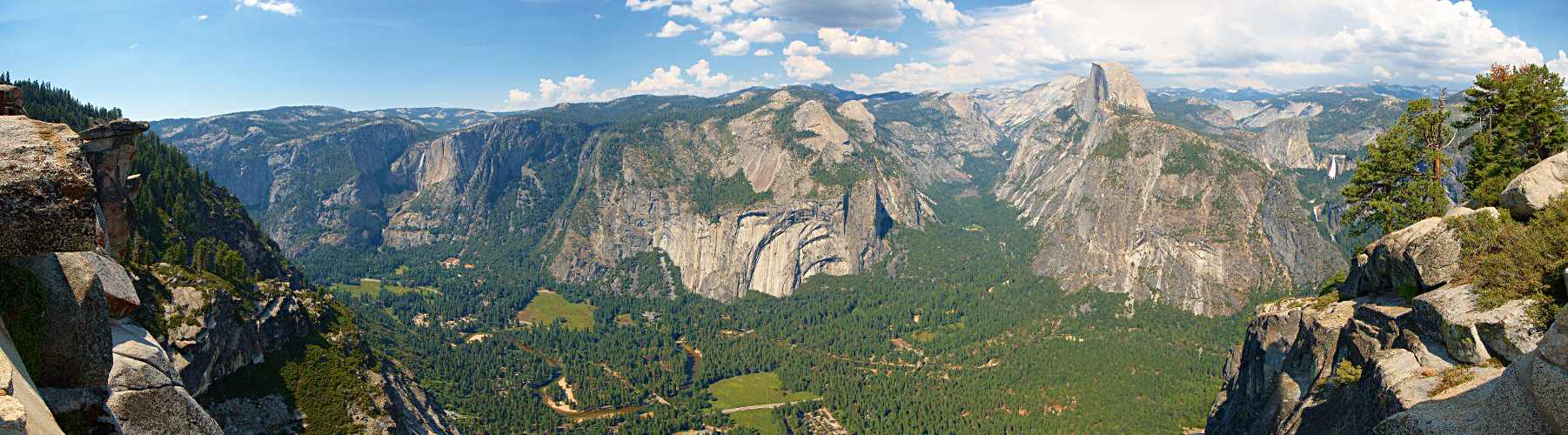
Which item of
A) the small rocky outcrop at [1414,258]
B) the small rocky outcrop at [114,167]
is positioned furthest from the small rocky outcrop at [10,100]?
the small rocky outcrop at [1414,258]

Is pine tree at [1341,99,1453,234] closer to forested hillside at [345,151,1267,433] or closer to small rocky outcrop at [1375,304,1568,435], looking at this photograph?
small rocky outcrop at [1375,304,1568,435]

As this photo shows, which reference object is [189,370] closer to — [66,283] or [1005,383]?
[66,283]

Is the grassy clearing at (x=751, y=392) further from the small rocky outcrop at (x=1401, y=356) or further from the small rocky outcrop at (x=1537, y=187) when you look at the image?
the small rocky outcrop at (x=1537, y=187)

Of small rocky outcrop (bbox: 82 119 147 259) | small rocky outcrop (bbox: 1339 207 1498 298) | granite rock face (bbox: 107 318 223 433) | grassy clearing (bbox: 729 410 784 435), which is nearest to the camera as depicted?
granite rock face (bbox: 107 318 223 433)

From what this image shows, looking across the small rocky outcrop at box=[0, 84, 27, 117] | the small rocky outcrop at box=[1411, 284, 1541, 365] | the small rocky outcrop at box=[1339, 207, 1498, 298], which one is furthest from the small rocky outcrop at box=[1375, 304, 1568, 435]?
the small rocky outcrop at box=[0, 84, 27, 117]

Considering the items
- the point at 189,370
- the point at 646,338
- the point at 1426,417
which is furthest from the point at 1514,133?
the point at 646,338

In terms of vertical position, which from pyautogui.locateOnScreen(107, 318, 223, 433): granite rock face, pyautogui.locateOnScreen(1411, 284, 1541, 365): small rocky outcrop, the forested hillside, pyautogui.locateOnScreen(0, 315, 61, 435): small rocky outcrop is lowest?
the forested hillside

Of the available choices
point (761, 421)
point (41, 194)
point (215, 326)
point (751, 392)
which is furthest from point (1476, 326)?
point (751, 392)
